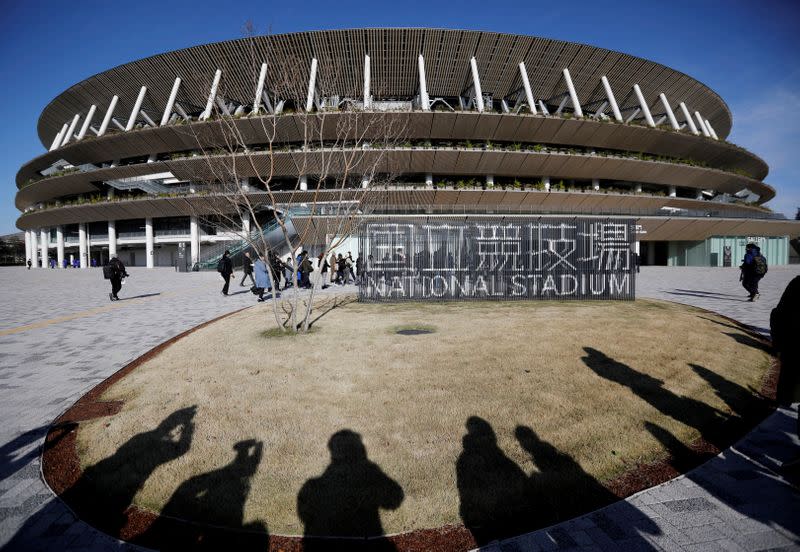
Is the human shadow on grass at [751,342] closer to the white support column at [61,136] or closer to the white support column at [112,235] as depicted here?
the white support column at [112,235]

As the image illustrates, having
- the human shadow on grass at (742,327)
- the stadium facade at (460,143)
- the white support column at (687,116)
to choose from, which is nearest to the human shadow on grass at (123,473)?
the human shadow on grass at (742,327)

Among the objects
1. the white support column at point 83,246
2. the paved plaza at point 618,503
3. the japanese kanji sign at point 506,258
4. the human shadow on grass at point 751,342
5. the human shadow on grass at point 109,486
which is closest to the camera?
the paved plaza at point 618,503

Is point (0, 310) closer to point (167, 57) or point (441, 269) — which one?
point (441, 269)

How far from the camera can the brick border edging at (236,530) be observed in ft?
7.79

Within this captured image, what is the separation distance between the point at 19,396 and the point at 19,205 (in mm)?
70267

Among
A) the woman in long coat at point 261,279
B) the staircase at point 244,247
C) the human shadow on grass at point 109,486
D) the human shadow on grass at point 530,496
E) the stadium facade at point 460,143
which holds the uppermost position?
the stadium facade at point 460,143

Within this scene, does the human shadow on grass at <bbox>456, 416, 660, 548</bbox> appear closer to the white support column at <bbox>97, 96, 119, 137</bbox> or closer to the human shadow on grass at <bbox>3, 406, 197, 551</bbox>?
the human shadow on grass at <bbox>3, 406, 197, 551</bbox>

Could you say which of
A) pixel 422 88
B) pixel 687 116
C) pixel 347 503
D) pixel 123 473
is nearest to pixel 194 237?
pixel 422 88

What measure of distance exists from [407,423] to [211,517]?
1929 millimetres

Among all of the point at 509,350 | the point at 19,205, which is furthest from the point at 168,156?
the point at 509,350

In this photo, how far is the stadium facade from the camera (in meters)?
33.1

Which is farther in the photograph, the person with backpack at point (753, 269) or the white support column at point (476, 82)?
the white support column at point (476, 82)

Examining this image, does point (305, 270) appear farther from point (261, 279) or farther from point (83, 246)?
point (83, 246)

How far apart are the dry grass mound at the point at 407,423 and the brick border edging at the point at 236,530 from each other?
0.09 meters
